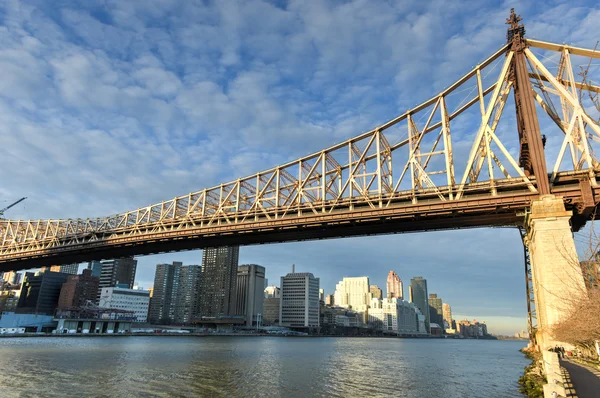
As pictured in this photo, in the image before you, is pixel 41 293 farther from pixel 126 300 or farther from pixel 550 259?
pixel 550 259

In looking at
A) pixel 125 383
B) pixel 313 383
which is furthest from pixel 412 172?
pixel 125 383

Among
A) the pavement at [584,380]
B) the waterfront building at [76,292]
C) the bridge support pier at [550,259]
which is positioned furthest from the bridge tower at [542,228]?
the waterfront building at [76,292]

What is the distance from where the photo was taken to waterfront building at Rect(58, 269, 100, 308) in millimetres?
185250

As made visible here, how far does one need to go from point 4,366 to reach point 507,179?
148ft

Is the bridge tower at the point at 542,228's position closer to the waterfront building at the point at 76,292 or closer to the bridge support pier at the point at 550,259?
the bridge support pier at the point at 550,259

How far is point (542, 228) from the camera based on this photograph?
29.5 metres

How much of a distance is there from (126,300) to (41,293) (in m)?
53.0

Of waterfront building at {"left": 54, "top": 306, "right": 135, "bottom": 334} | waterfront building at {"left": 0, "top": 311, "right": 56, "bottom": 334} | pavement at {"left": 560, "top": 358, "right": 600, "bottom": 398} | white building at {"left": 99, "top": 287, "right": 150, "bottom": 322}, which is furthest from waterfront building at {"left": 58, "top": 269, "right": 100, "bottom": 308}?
pavement at {"left": 560, "top": 358, "right": 600, "bottom": 398}

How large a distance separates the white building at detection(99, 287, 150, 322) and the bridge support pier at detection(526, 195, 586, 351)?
16216 centimetres

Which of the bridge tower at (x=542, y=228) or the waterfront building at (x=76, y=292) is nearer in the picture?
the bridge tower at (x=542, y=228)

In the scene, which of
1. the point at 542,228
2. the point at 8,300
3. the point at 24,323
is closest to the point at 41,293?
the point at 8,300

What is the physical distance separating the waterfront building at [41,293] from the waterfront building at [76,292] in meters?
5.77

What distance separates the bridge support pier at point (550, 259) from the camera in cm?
2708

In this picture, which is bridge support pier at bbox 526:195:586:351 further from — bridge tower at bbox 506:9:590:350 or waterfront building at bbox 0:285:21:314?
waterfront building at bbox 0:285:21:314
